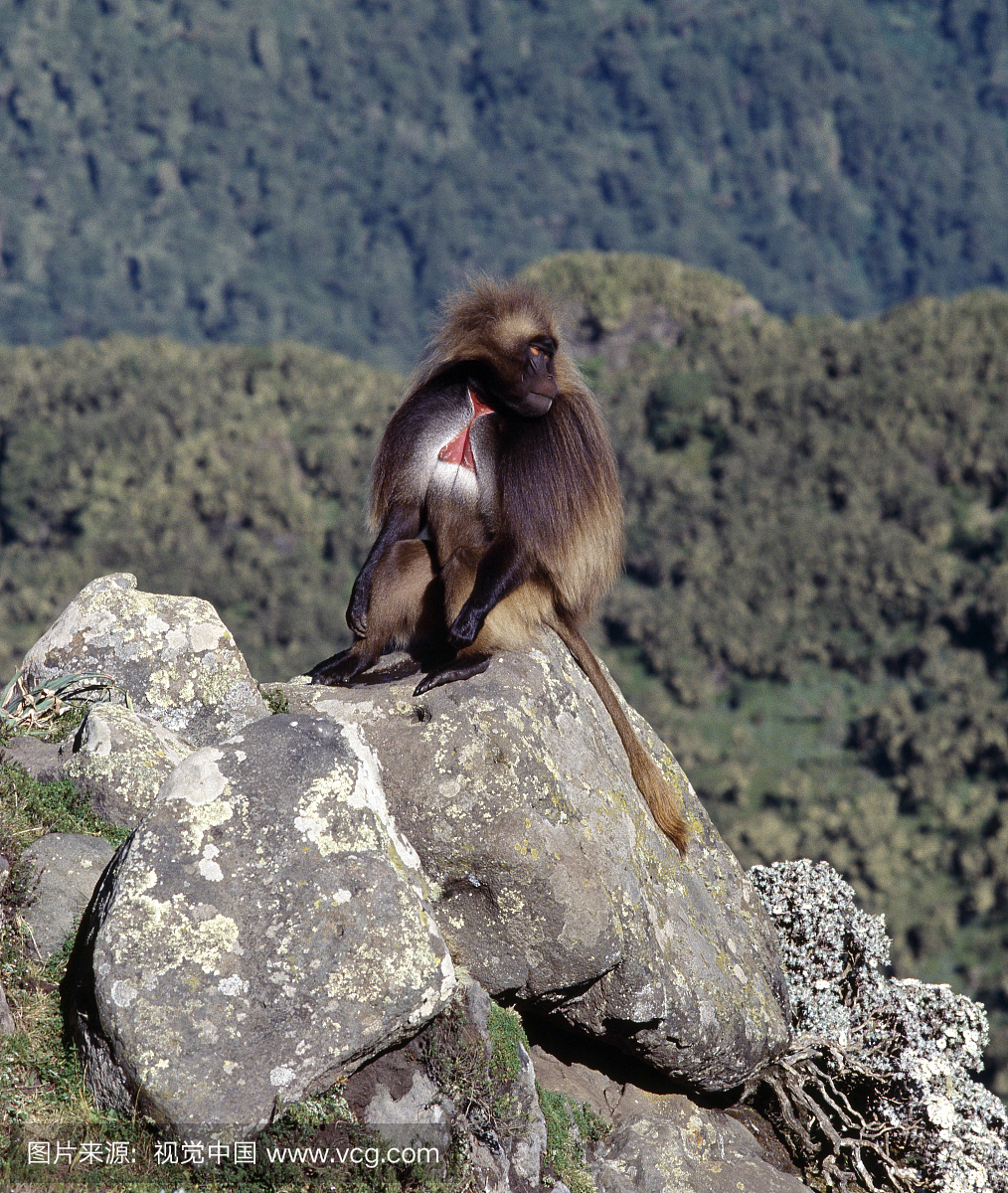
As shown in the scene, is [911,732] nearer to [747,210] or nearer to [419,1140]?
[419,1140]

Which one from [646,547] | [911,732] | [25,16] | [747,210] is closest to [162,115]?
[25,16]

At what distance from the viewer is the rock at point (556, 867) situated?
Result: 509cm

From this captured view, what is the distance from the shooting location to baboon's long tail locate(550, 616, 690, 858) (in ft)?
20.3

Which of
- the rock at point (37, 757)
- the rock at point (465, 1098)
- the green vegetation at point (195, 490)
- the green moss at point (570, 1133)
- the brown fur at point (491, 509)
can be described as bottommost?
the green vegetation at point (195, 490)

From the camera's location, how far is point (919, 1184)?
6195 mm

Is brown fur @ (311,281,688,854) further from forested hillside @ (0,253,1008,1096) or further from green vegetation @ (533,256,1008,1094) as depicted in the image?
forested hillside @ (0,253,1008,1096)

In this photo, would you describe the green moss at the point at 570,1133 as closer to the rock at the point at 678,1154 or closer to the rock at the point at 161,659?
the rock at the point at 678,1154

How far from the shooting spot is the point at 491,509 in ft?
19.2

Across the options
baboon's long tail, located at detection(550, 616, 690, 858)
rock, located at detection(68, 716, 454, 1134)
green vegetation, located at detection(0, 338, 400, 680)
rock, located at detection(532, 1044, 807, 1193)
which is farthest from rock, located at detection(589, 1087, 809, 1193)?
green vegetation, located at detection(0, 338, 400, 680)

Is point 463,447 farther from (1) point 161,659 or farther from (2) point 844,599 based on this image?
(2) point 844,599

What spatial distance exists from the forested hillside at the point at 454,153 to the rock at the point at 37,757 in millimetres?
108526

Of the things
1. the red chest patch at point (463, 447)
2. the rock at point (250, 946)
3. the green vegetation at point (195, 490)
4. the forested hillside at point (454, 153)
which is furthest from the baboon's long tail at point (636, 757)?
the forested hillside at point (454, 153)

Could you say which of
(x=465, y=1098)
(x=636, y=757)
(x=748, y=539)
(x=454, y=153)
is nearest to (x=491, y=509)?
(x=636, y=757)

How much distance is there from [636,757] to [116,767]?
2385 millimetres
